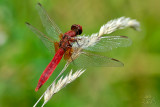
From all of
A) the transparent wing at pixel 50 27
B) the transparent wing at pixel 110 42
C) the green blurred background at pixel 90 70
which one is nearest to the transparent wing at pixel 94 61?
the transparent wing at pixel 110 42

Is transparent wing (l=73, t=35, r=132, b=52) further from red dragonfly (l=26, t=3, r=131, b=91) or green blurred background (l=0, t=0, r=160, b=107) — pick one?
green blurred background (l=0, t=0, r=160, b=107)

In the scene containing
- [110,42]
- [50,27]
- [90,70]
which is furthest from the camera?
[90,70]

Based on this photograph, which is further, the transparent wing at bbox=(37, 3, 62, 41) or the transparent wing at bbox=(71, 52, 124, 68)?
the transparent wing at bbox=(37, 3, 62, 41)

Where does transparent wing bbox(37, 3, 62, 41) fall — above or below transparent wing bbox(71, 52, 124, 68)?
above

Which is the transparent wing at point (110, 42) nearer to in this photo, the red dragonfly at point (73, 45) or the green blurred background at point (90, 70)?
the red dragonfly at point (73, 45)

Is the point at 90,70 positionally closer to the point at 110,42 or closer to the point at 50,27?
the point at 50,27

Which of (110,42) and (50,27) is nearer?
(110,42)

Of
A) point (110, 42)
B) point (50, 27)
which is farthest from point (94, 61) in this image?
point (50, 27)

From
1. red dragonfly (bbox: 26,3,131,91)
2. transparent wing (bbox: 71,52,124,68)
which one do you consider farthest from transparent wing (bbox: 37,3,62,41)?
transparent wing (bbox: 71,52,124,68)
